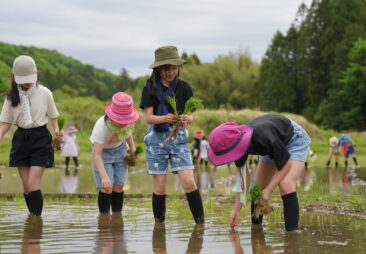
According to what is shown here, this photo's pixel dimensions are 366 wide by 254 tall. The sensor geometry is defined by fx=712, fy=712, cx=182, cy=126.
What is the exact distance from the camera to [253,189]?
714 cm

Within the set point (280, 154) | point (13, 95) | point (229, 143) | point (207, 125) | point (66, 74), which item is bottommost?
point (280, 154)

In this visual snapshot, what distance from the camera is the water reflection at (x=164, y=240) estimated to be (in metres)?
6.34

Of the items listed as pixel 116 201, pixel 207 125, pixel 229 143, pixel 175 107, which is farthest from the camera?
pixel 207 125

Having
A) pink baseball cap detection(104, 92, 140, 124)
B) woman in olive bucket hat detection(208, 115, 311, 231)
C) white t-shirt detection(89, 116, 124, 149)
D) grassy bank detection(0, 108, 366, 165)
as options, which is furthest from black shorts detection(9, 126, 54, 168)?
grassy bank detection(0, 108, 366, 165)

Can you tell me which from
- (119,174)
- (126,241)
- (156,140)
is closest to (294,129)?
(156,140)

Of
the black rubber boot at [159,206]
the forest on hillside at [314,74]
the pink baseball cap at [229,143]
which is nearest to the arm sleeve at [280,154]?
the pink baseball cap at [229,143]

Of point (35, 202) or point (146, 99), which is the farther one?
point (35, 202)

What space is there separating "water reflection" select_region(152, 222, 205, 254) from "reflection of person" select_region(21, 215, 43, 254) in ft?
3.52

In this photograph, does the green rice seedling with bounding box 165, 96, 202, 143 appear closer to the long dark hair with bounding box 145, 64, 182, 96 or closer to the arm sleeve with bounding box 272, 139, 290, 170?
the long dark hair with bounding box 145, 64, 182, 96

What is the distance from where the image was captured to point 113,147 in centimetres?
898

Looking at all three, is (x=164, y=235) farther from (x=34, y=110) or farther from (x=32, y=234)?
(x=34, y=110)

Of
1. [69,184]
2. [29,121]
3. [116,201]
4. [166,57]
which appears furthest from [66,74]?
[166,57]

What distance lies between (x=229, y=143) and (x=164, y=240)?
Answer: 115cm

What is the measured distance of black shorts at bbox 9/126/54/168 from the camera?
851 centimetres
